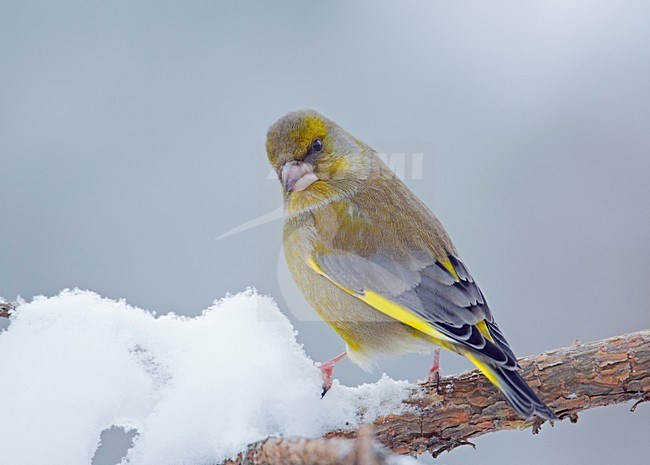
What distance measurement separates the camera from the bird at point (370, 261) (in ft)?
5.77

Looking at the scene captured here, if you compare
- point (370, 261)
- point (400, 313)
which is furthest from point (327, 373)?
point (370, 261)

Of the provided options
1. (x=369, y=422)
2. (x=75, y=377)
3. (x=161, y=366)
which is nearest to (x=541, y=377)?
(x=369, y=422)

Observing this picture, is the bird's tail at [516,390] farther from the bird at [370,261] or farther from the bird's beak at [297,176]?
the bird's beak at [297,176]

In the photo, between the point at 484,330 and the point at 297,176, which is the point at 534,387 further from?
the point at 297,176

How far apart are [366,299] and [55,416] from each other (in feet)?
2.57

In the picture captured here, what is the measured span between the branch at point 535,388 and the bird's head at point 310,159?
65 centimetres

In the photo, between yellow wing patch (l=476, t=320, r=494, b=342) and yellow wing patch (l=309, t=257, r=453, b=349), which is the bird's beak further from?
yellow wing patch (l=476, t=320, r=494, b=342)

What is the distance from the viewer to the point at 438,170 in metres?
3.00

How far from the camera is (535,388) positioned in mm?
1723

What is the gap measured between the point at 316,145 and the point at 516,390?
898 mm

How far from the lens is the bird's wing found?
67.7 inches

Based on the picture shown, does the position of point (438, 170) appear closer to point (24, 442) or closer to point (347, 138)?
point (347, 138)

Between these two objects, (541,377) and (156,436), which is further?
(541,377)

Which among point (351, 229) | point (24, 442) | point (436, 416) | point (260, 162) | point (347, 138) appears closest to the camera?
point (24, 442)
